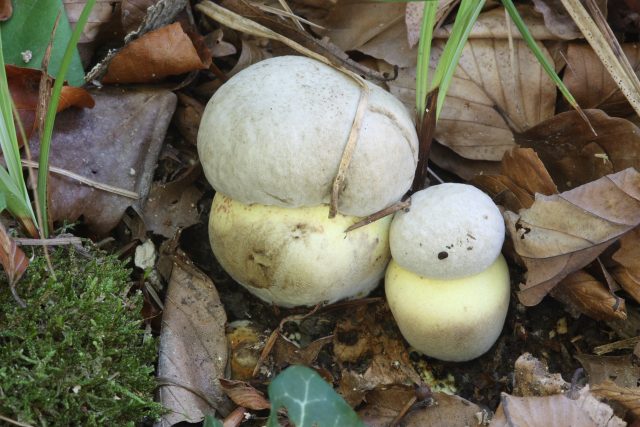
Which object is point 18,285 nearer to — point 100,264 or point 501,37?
point 100,264

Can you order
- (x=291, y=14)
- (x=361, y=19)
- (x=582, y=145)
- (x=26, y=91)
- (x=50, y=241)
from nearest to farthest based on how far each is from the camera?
(x=50, y=241), (x=26, y=91), (x=582, y=145), (x=291, y=14), (x=361, y=19)

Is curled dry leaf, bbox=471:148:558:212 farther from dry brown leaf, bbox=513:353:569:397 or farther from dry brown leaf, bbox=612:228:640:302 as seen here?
dry brown leaf, bbox=513:353:569:397

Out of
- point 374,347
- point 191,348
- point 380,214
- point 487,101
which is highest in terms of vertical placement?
point 487,101

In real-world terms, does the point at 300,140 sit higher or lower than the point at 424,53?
lower

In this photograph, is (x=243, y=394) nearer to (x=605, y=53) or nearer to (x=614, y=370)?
(x=614, y=370)

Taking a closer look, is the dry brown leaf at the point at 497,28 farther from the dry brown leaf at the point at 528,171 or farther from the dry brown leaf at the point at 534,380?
the dry brown leaf at the point at 534,380

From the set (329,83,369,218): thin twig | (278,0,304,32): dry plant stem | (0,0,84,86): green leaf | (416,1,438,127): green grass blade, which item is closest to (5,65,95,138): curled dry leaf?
(0,0,84,86): green leaf

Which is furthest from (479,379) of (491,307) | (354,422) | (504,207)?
(354,422)

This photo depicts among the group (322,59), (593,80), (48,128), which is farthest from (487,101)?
(48,128)
